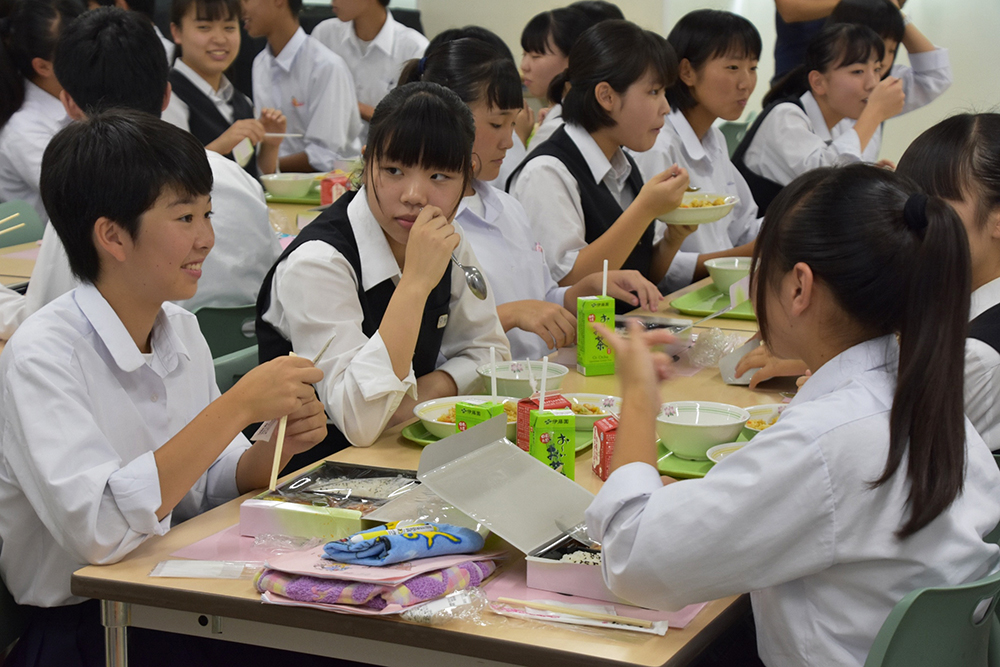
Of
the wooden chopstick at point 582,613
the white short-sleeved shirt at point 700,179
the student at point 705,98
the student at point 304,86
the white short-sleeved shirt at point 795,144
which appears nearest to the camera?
the wooden chopstick at point 582,613

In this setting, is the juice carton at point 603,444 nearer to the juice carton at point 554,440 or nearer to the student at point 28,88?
the juice carton at point 554,440

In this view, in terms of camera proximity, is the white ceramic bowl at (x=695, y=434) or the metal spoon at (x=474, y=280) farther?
the metal spoon at (x=474, y=280)

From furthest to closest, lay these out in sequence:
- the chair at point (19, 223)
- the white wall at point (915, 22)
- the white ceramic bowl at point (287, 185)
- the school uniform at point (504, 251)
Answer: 1. the white wall at point (915, 22)
2. the white ceramic bowl at point (287, 185)
3. the chair at point (19, 223)
4. the school uniform at point (504, 251)

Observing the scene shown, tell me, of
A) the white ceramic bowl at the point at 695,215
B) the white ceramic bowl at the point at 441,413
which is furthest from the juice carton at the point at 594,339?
the white ceramic bowl at the point at 695,215

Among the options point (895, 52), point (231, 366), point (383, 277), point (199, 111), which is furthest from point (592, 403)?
point (895, 52)

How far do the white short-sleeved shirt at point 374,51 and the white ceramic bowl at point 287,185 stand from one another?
5.16 ft

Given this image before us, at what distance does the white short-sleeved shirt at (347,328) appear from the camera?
1.73 meters

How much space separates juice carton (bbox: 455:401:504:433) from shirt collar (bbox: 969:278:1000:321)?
0.82m

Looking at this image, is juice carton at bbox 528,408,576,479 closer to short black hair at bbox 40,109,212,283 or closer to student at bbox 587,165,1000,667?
student at bbox 587,165,1000,667

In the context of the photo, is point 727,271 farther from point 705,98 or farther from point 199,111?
point 199,111

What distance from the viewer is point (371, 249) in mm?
1940

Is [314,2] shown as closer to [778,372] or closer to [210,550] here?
[778,372]

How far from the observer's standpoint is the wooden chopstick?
1147 millimetres

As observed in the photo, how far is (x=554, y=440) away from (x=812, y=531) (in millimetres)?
515
